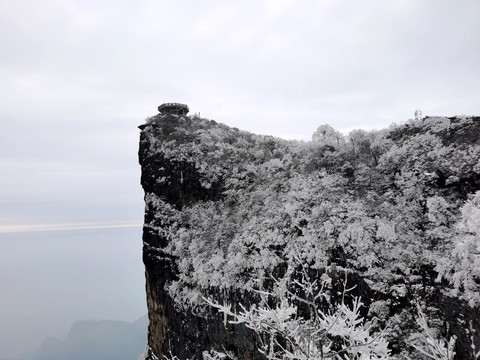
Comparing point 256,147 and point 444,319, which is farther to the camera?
point 256,147

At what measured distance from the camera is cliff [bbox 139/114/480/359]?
8680mm

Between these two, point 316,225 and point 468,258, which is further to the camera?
point 316,225

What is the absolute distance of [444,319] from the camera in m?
8.00

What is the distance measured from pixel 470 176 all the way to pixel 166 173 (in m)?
15.8

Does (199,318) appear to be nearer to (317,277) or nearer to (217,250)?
(217,250)

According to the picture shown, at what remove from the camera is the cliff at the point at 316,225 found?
28.5 feet

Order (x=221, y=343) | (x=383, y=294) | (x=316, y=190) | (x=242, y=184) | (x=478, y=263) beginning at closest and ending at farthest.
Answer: (x=478, y=263) → (x=383, y=294) → (x=221, y=343) → (x=316, y=190) → (x=242, y=184)

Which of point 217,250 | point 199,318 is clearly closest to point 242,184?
point 217,250

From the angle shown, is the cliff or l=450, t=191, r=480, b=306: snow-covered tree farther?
the cliff

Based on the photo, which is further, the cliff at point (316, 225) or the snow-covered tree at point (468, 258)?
the cliff at point (316, 225)

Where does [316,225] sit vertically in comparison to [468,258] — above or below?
above

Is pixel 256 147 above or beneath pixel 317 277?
above

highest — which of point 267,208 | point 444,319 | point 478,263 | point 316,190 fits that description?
point 316,190

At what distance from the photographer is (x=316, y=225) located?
11.6 m
